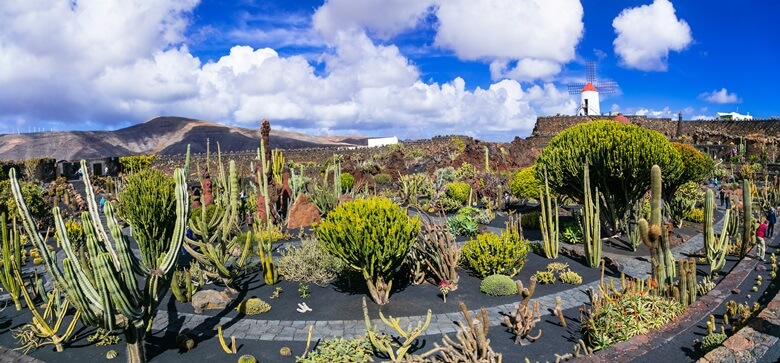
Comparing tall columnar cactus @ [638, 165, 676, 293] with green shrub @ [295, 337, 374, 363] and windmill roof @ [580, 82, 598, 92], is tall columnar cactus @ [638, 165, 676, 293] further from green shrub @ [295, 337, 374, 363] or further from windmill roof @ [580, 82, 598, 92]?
windmill roof @ [580, 82, 598, 92]

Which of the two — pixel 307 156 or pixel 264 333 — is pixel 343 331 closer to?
pixel 264 333

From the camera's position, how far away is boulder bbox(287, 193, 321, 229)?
1783 centimetres

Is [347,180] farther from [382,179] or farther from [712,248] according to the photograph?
[712,248]

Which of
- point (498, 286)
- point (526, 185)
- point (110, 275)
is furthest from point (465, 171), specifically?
point (110, 275)

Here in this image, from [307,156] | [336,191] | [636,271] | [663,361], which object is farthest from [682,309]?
[307,156]

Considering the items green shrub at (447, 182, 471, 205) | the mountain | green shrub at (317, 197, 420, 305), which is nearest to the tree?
green shrub at (317, 197, 420, 305)

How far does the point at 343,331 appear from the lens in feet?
27.1

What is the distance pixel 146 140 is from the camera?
8219 cm

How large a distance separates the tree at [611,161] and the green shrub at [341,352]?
9020 mm

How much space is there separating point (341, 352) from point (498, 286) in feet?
13.6

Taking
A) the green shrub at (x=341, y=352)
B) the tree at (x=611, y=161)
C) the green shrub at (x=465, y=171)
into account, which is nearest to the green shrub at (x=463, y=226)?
the tree at (x=611, y=161)

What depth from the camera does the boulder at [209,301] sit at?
30.5ft

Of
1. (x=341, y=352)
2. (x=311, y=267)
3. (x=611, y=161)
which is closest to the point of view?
(x=341, y=352)

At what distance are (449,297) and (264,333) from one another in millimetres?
3723
